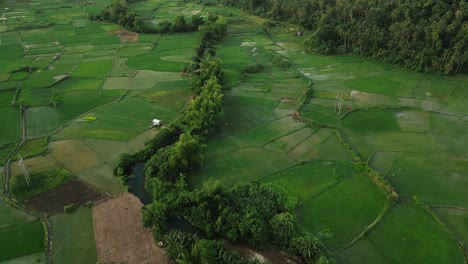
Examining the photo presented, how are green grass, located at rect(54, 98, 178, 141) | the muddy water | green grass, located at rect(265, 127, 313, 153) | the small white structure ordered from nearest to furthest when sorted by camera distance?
the muddy water < green grass, located at rect(265, 127, 313, 153) < green grass, located at rect(54, 98, 178, 141) < the small white structure

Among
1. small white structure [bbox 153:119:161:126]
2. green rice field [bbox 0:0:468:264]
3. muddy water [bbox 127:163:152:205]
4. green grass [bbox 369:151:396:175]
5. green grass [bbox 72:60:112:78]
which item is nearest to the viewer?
green rice field [bbox 0:0:468:264]

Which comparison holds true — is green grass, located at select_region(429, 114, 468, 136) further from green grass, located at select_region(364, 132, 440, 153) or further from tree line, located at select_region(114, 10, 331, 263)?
tree line, located at select_region(114, 10, 331, 263)

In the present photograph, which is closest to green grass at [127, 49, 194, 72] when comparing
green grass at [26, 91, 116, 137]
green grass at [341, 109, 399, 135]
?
green grass at [26, 91, 116, 137]

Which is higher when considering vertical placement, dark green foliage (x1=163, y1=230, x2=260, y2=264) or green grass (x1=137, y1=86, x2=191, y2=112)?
green grass (x1=137, y1=86, x2=191, y2=112)

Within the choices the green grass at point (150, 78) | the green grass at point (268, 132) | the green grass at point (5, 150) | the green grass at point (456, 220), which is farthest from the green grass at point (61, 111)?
the green grass at point (456, 220)

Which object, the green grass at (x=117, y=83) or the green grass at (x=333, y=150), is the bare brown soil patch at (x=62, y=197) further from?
the green grass at (x=117, y=83)

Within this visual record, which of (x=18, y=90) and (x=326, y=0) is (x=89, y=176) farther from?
(x=326, y=0)

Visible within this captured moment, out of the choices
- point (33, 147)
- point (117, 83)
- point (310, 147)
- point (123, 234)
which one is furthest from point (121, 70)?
point (123, 234)
